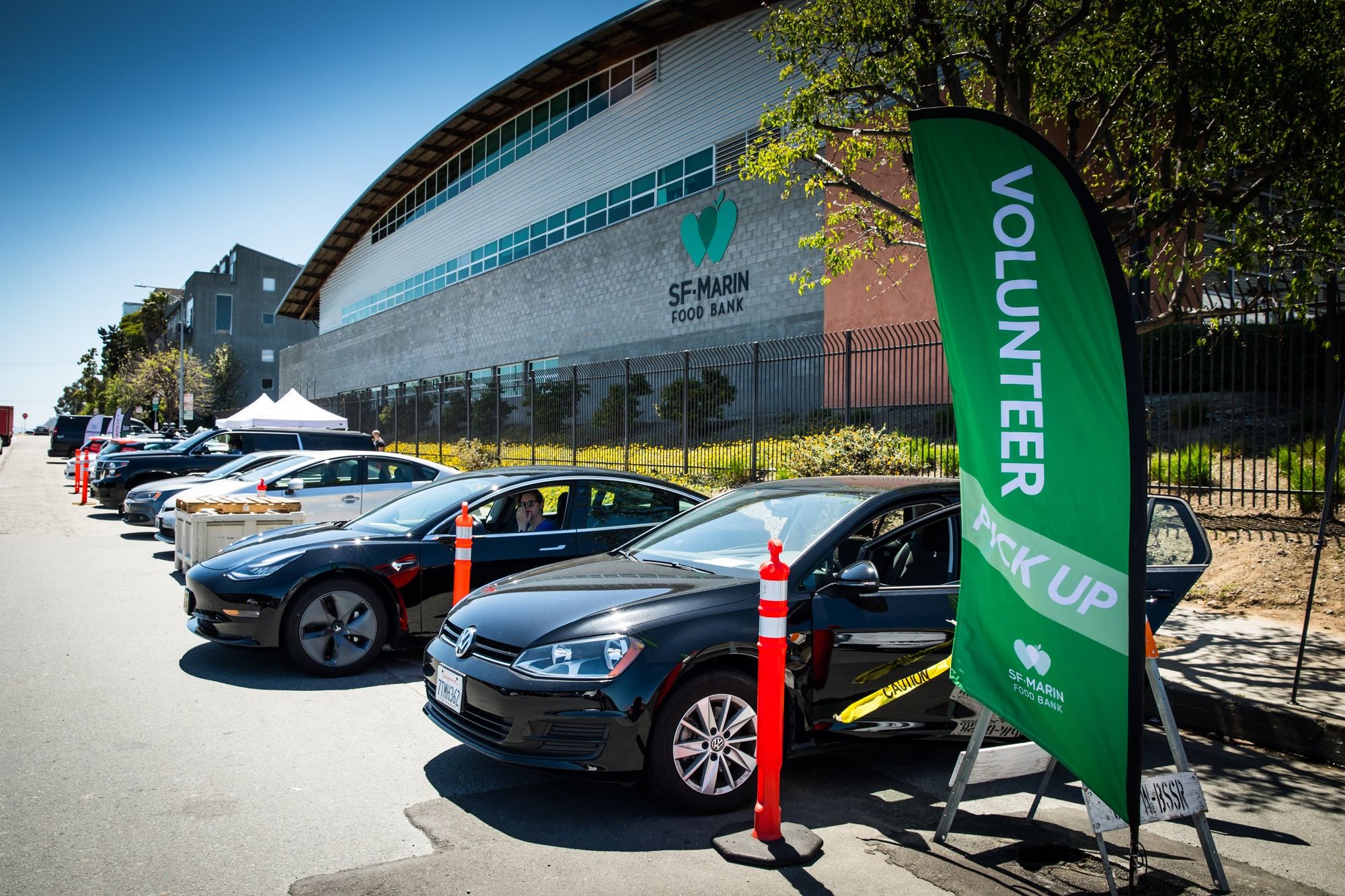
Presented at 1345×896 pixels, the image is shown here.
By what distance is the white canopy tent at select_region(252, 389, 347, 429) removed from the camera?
2481 centimetres

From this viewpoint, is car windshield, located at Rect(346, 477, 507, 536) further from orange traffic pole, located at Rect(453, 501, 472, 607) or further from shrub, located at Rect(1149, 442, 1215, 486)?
shrub, located at Rect(1149, 442, 1215, 486)

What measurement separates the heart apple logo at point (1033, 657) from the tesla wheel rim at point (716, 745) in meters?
1.31

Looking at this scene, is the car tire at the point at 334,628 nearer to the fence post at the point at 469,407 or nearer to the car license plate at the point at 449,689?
the car license plate at the point at 449,689

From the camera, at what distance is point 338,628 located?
6746 millimetres

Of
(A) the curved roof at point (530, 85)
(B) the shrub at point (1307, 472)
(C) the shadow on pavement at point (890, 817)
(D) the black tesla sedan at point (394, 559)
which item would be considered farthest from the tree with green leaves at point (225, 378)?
(C) the shadow on pavement at point (890, 817)

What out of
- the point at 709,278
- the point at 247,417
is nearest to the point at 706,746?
the point at 709,278

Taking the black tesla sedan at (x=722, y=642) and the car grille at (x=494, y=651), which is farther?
the car grille at (x=494, y=651)

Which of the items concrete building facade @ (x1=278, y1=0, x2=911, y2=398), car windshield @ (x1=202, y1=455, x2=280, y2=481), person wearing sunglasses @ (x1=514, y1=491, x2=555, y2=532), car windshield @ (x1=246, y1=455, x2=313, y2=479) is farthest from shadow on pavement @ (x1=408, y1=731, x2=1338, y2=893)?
concrete building facade @ (x1=278, y1=0, x2=911, y2=398)

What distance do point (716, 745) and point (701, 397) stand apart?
12884 mm

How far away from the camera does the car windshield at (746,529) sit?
5.00m

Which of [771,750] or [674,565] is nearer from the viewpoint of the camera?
[771,750]

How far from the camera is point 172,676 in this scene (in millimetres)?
6559

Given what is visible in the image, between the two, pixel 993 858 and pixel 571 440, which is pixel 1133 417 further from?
pixel 571 440

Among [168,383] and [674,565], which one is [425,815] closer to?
[674,565]
